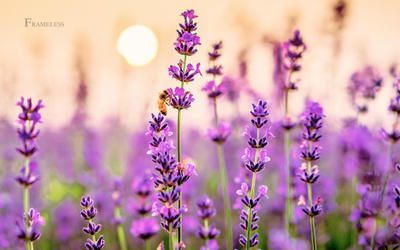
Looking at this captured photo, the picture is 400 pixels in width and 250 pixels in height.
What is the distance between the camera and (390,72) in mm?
3643

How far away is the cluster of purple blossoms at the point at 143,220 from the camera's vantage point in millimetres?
2254

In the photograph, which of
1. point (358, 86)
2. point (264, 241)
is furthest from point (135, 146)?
point (358, 86)

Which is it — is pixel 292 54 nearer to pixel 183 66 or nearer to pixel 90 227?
pixel 183 66

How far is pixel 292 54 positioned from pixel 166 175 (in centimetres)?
173

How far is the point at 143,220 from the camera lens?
228 centimetres

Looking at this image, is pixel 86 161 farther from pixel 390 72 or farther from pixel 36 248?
pixel 390 72

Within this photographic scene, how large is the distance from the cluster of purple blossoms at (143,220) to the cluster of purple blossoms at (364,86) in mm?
2185

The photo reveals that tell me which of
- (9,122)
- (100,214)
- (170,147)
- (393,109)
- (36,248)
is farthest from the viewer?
(9,122)

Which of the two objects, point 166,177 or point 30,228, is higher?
point 166,177

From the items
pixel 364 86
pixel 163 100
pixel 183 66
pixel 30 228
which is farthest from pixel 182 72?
pixel 364 86

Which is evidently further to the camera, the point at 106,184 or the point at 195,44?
the point at 106,184

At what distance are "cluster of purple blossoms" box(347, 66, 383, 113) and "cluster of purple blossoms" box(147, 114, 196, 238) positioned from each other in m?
2.29

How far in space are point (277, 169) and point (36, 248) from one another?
328cm

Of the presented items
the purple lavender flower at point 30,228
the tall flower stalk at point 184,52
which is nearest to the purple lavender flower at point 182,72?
the tall flower stalk at point 184,52
